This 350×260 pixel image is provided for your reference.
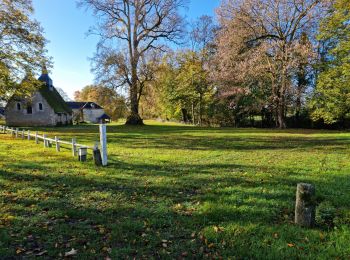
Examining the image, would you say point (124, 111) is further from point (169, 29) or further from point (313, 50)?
point (313, 50)

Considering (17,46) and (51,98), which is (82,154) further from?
(51,98)

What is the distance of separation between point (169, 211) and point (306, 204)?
2.18m

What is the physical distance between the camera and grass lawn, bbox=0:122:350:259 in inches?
142

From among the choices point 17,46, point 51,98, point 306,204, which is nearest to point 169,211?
point 306,204

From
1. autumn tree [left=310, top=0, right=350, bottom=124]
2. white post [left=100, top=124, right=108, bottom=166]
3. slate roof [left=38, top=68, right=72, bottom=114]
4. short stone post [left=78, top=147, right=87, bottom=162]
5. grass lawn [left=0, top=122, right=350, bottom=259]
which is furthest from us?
slate roof [left=38, top=68, right=72, bottom=114]

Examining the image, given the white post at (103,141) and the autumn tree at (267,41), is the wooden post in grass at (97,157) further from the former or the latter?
the autumn tree at (267,41)

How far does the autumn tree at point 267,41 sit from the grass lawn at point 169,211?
20.0 metres

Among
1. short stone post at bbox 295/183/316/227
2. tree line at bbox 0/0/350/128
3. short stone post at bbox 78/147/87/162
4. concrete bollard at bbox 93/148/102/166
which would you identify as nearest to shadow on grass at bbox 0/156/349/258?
short stone post at bbox 295/183/316/227

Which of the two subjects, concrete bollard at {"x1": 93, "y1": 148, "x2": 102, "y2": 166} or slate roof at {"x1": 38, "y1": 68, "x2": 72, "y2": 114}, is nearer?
concrete bollard at {"x1": 93, "y1": 148, "x2": 102, "y2": 166}

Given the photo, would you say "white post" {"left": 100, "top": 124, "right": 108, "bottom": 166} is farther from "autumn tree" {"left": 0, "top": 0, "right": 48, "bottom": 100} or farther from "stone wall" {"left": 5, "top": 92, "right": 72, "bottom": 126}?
"stone wall" {"left": 5, "top": 92, "right": 72, "bottom": 126}

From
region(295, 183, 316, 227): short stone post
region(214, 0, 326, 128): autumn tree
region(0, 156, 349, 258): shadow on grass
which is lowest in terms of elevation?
region(0, 156, 349, 258): shadow on grass

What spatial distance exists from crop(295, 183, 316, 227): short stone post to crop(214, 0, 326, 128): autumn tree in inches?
943

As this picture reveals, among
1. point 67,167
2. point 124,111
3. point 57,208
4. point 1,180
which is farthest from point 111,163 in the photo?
point 124,111

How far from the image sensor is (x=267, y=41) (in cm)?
2834
